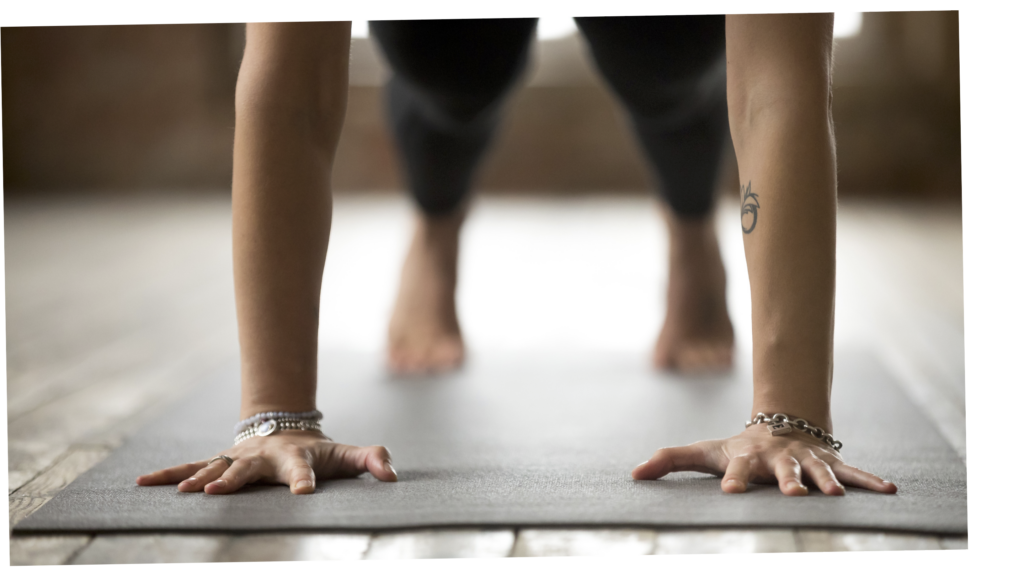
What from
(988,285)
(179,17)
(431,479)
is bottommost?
(431,479)

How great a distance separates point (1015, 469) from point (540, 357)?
2.05 feet

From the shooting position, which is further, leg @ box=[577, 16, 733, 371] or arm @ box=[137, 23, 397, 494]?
leg @ box=[577, 16, 733, 371]

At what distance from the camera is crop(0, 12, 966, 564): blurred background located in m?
0.88

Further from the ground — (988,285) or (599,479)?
(988,285)

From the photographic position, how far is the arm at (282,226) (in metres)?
0.55

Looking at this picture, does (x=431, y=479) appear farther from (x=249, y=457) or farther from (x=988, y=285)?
(x=988, y=285)

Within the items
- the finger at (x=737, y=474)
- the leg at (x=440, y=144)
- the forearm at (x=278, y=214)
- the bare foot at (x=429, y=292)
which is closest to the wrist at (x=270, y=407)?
the forearm at (x=278, y=214)

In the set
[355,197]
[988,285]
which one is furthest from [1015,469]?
[355,197]

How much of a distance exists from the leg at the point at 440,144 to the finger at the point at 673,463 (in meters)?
0.47

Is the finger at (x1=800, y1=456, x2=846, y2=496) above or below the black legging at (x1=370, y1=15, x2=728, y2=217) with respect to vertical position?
below

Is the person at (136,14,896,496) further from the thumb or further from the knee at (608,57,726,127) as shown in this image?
the knee at (608,57,726,127)

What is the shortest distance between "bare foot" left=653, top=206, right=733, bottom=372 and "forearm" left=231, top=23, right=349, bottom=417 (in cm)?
56

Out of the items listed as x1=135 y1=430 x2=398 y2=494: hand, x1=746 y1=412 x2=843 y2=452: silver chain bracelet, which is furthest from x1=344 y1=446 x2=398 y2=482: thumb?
x1=746 y1=412 x2=843 y2=452: silver chain bracelet

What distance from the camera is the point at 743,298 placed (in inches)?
61.0
